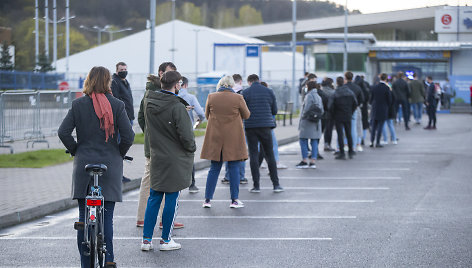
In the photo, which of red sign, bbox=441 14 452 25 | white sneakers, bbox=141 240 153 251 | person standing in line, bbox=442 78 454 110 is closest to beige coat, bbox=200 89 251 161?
white sneakers, bbox=141 240 153 251

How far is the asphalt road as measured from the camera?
23.8 feet

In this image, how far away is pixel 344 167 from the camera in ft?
52.0

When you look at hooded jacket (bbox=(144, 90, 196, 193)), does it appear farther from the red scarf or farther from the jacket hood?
the red scarf

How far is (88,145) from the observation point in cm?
621

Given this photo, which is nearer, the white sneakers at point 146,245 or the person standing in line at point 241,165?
the white sneakers at point 146,245

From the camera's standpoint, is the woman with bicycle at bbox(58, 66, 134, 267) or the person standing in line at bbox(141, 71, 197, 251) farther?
the person standing in line at bbox(141, 71, 197, 251)

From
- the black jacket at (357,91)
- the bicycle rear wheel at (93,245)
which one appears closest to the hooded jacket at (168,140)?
the bicycle rear wheel at (93,245)

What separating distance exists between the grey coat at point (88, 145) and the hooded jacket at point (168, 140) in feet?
4.05

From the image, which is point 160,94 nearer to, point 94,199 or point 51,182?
point 94,199

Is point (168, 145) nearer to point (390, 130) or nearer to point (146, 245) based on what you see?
point (146, 245)

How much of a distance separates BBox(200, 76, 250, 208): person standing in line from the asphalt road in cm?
46

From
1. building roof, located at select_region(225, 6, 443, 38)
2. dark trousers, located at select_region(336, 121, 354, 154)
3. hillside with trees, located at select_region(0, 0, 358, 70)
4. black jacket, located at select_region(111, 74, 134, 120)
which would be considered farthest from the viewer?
building roof, located at select_region(225, 6, 443, 38)

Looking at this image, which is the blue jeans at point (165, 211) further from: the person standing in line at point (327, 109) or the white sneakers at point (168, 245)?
the person standing in line at point (327, 109)

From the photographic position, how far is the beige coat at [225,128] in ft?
34.0
